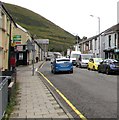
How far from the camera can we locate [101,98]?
12344mm

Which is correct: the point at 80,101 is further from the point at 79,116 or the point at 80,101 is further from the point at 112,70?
the point at 112,70

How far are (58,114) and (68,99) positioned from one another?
11.3ft

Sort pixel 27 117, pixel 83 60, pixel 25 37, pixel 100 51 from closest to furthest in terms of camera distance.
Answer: pixel 27 117
pixel 83 60
pixel 25 37
pixel 100 51

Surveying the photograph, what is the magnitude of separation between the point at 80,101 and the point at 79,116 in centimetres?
288

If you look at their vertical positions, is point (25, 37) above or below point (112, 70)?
above

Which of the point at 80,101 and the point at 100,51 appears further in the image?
the point at 100,51

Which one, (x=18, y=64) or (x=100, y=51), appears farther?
(x=100, y=51)

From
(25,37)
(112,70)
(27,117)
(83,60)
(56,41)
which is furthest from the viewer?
(56,41)

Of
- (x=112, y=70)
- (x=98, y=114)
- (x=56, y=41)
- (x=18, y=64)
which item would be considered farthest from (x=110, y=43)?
(x=56, y=41)

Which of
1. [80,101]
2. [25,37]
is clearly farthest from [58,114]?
[25,37]

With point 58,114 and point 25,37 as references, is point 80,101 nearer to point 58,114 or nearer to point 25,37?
point 58,114

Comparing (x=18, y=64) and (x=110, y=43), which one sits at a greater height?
(x=110, y=43)

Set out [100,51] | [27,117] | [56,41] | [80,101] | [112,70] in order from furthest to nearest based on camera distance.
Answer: [56,41] → [100,51] → [112,70] → [80,101] → [27,117]

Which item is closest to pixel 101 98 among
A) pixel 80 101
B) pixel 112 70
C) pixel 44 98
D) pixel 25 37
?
pixel 80 101
